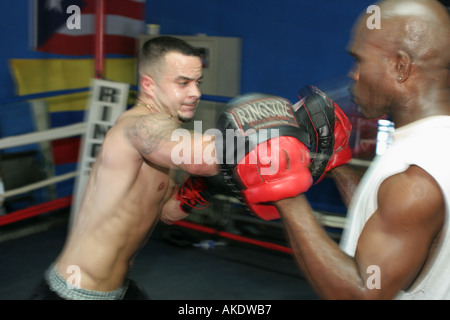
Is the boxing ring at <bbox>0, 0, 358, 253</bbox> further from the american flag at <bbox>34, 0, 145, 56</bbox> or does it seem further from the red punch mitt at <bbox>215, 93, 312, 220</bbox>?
the red punch mitt at <bbox>215, 93, 312, 220</bbox>

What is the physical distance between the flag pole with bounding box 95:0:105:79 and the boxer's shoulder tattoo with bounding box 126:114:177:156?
221 centimetres

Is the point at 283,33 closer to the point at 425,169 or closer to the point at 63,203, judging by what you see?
the point at 63,203

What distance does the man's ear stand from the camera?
111cm

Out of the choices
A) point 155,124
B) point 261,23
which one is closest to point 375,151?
point 261,23

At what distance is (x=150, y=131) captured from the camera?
4.74 ft

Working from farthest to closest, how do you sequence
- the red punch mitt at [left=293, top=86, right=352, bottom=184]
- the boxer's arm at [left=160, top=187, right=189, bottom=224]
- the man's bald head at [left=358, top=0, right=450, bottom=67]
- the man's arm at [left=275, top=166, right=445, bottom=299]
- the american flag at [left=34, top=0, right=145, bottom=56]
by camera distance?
the american flag at [left=34, top=0, right=145, bottom=56], the boxer's arm at [left=160, top=187, right=189, bottom=224], the red punch mitt at [left=293, top=86, right=352, bottom=184], the man's bald head at [left=358, top=0, right=450, bottom=67], the man's arm at [left=275, top=166, right=445, bottom=299]

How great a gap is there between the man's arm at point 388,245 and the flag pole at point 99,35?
2.81 meters

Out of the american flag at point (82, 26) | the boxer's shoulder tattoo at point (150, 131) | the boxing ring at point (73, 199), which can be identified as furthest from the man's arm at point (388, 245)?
the american flag at point (82, 26)

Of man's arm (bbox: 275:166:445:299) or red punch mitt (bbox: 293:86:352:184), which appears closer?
man's arm (bbox: 275:166:445:299)

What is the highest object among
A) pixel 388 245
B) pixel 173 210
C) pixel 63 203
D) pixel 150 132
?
pixel 150 132

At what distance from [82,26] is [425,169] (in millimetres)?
3856

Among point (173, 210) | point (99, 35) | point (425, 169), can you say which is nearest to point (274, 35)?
point (99, 35)

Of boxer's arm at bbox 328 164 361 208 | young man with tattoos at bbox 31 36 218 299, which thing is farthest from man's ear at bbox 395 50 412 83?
young man with tattoos at bbox 31 36 218 299

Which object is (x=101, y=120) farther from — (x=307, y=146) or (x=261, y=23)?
(x=307, y=146)
